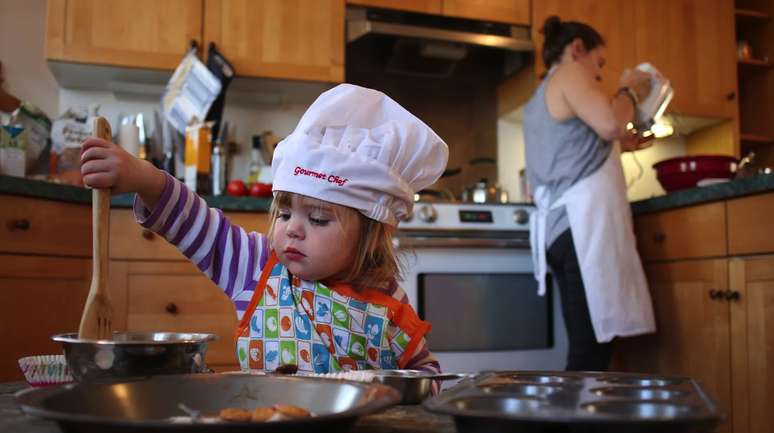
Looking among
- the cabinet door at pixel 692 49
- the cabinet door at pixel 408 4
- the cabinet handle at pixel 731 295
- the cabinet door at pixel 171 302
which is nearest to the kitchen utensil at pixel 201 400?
the cabinet door at pixel 171 302

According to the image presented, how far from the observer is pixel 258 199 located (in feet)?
6.91

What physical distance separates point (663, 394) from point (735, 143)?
9.62 ft

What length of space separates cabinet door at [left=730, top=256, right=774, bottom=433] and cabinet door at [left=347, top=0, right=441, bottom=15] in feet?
4.51

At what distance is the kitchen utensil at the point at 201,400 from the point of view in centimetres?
31

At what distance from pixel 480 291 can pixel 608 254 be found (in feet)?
1.60

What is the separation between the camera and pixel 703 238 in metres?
2.01

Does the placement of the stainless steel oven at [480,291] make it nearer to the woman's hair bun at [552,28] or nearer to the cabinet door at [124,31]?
the woman's hair bun at [552,28]

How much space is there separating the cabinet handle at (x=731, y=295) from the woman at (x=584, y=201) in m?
0.22

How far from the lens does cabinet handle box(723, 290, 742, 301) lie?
1890 mm

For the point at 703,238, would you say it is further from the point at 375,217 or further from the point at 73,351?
the point at 73,351

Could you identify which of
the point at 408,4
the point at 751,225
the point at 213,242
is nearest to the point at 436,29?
the point at 408,4

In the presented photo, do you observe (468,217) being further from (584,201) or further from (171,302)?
(171,302)

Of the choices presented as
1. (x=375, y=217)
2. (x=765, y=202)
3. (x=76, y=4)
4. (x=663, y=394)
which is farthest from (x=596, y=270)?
(x=76, y=4)

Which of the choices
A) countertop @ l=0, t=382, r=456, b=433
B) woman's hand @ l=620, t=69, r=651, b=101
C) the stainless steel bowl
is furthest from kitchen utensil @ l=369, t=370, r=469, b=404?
woman's hand @ l=620, t=69, r=651, b=101
